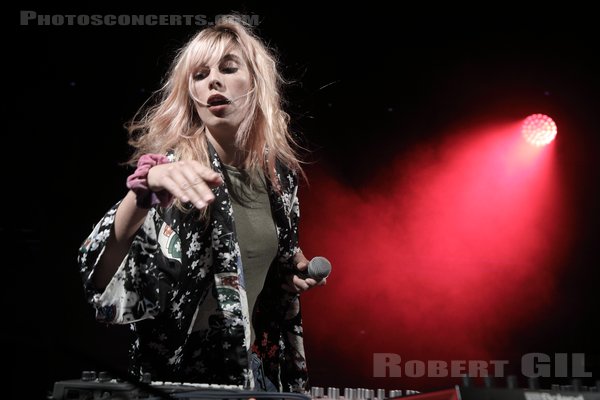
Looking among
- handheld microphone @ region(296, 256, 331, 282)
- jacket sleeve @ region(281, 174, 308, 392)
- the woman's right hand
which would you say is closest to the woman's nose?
jacket sleeve @ region(281, 174, 308, 392)

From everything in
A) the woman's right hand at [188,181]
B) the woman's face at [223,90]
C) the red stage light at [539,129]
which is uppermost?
the red stage light at [539,129]

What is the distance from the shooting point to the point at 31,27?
2.51 meters

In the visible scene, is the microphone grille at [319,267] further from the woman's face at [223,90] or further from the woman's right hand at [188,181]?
the woman's right hand at [188,181]

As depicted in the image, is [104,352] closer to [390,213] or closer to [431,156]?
[390,213]

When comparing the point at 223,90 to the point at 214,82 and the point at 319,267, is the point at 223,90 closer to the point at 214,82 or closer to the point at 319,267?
the point at 214,82

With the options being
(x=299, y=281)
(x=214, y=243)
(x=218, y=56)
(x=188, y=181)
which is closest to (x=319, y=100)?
(x=218, y=56)

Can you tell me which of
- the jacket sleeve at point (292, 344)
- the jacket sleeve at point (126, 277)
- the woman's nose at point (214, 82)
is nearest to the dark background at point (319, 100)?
the woman's nose at point (214, 82)

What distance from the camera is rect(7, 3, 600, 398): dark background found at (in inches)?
103

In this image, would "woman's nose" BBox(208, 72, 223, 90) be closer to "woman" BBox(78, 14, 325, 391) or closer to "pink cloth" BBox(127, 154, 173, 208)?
"woman" BBox(78, 14, 325, 391)

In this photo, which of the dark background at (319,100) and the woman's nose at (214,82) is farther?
the dark background at (319,100)

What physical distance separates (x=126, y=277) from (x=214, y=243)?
10.0 inches

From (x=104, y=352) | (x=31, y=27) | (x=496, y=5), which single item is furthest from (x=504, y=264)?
(x=31, y=27)

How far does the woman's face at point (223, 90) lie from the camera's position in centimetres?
159

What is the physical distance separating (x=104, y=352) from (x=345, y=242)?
4.92 ft
